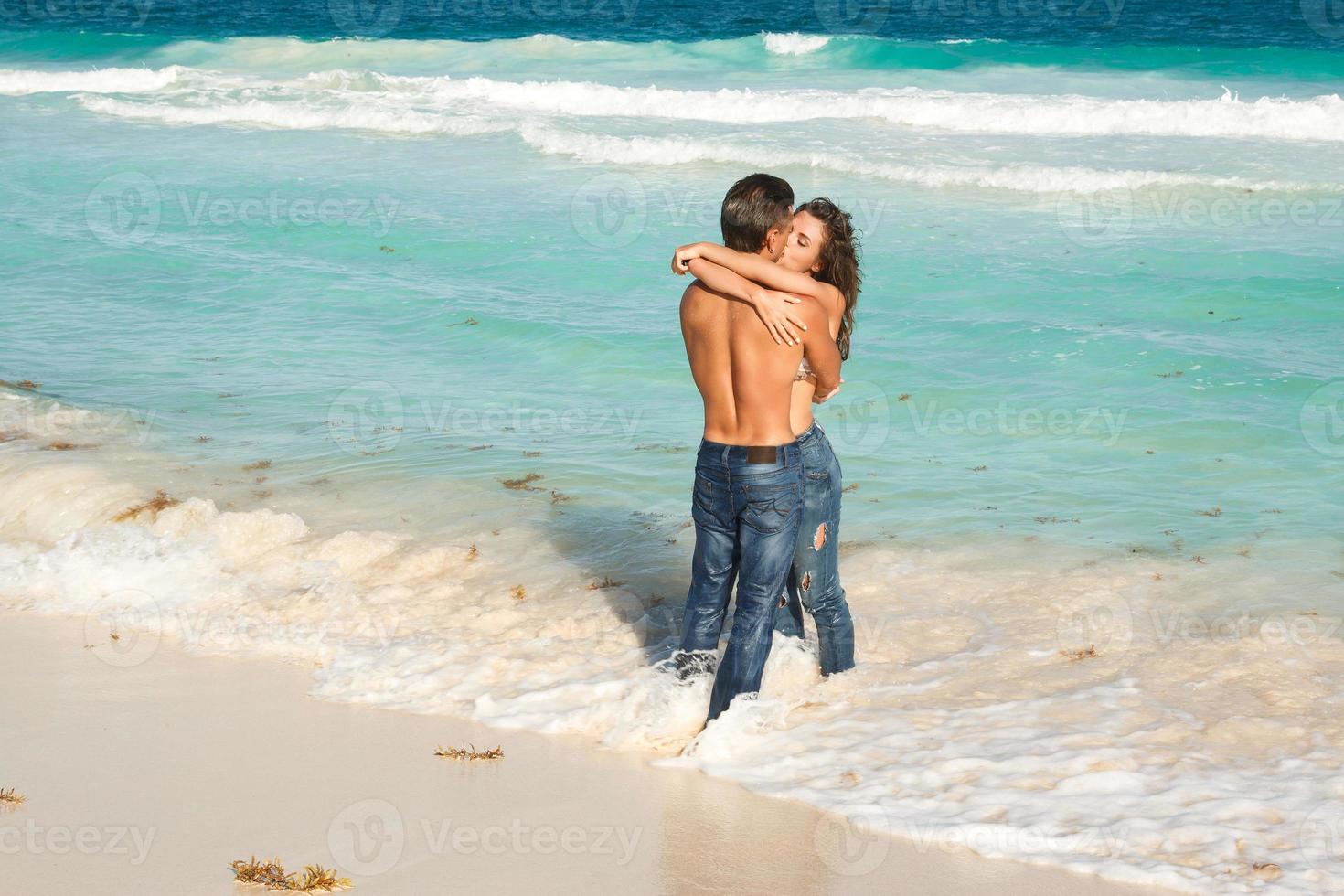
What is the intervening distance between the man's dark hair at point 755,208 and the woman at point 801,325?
0.07 metres

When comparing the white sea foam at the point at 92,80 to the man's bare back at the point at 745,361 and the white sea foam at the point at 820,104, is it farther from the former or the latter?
the man's bare back at the point at 745,361

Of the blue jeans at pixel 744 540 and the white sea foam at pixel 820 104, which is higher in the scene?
the white sea foam at pixel 820 104

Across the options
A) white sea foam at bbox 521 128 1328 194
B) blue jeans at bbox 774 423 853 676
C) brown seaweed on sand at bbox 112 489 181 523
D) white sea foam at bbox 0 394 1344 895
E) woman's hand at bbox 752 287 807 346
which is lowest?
white sea foam at bbox 0 394 1344 895

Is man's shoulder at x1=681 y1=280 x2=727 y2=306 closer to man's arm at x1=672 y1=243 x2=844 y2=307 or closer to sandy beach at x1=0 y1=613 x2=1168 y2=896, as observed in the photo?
man's arm at x1=672 y1=243 x2=844 y2=307

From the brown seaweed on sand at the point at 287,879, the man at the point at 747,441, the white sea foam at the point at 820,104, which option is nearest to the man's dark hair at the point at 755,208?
the man at the point at 747,441

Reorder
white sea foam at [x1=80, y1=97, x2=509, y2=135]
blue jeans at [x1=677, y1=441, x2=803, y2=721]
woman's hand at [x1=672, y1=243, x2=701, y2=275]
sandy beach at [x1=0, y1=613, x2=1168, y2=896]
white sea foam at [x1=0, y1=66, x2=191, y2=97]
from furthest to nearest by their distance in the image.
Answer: white sea foam at [x1=0, y1=66, x2=191, y2=97] < white sea foam at [x1=80, y1=97, x2=509, y2=135] < blue jeans at [x1=677, y1=441, x2=803, y2=721] < woman's hand at [x1=672, y1=243, x2=701, y2=275] < sandy beach at [x1=0, y1=613, x2=1168, y2=896]

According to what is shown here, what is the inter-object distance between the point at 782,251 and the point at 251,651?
9.94ft

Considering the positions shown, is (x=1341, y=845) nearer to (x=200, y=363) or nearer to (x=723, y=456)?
(x=723, y=456)

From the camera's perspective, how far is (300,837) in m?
4.09

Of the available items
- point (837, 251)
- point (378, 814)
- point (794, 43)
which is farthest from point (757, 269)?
point (794, 43)

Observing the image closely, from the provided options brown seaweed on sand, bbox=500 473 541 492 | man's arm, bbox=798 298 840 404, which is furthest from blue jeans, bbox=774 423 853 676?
brown seaweed on sand, bbox=500 473 541 492

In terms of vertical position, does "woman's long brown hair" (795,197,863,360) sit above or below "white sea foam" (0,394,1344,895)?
above

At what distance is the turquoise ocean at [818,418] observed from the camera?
4914mm

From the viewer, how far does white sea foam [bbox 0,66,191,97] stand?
97.2 ft
